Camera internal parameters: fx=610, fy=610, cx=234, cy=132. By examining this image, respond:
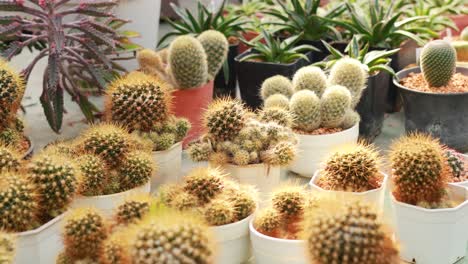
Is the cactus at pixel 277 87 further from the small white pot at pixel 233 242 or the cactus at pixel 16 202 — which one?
the cactus at pixel 16 202

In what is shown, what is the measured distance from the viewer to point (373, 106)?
10.7 ft

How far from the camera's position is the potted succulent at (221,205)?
6.27ft

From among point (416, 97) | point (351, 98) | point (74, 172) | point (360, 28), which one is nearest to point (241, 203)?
point (74, 172)

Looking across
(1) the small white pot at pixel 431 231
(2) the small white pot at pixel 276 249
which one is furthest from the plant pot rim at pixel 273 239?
(1) the small white pot at pixel 431 231

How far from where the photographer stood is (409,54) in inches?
147

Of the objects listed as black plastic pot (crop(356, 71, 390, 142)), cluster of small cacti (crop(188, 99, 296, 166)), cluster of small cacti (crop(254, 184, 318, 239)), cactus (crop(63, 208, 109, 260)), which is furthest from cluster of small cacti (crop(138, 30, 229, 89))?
cactus (crop(63, 208, 109, 260))

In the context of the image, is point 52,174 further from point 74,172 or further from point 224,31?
point 224,31

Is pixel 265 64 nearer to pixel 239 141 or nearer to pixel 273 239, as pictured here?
pixel 239 141

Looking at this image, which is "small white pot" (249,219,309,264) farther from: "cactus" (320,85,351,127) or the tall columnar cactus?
"cactus" (320,85,351,127)

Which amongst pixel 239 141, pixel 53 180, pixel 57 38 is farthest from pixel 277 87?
pixel 53 180

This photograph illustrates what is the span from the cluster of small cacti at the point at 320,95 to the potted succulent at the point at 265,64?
398mm

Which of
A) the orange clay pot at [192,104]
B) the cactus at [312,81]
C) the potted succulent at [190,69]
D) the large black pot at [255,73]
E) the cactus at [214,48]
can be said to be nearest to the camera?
the cactus at [312,81]

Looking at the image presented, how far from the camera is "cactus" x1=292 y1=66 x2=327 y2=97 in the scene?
9.35 ft

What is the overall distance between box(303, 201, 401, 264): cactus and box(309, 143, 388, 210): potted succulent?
580 millimetres
